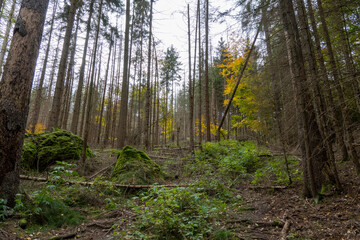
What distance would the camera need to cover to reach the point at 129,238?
3104 millimetres

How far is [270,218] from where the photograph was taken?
415 centimetres

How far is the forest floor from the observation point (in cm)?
321

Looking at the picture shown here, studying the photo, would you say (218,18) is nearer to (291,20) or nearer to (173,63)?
(291,20)

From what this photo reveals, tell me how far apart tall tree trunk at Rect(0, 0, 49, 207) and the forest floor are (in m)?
0.82

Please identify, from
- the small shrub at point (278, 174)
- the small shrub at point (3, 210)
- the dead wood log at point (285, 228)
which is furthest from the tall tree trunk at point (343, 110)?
the small shrub at point (3, 210)

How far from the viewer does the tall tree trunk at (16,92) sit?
11.2 feet

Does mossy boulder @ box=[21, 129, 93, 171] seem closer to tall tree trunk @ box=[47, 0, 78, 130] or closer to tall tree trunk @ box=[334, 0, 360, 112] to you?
tall tree trunk @ box=[47, 0, 78, 130]

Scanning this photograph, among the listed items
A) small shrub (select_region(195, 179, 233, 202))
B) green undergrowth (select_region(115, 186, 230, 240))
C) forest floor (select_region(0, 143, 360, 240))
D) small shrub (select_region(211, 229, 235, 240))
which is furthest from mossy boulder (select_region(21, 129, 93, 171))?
small shrub (select_region(211, 229, 235, 240))

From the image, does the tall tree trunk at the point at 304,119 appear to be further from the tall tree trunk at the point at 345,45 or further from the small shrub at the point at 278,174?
the small shrub at the point at 278,174

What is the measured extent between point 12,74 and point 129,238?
367 cm

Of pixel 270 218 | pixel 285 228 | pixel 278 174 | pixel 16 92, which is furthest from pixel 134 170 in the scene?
pixel 278 174

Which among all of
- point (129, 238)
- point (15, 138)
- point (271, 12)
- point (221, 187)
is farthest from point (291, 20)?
point (15, 138)

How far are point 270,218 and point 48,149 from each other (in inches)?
320

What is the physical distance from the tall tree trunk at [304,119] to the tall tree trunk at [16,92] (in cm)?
567
